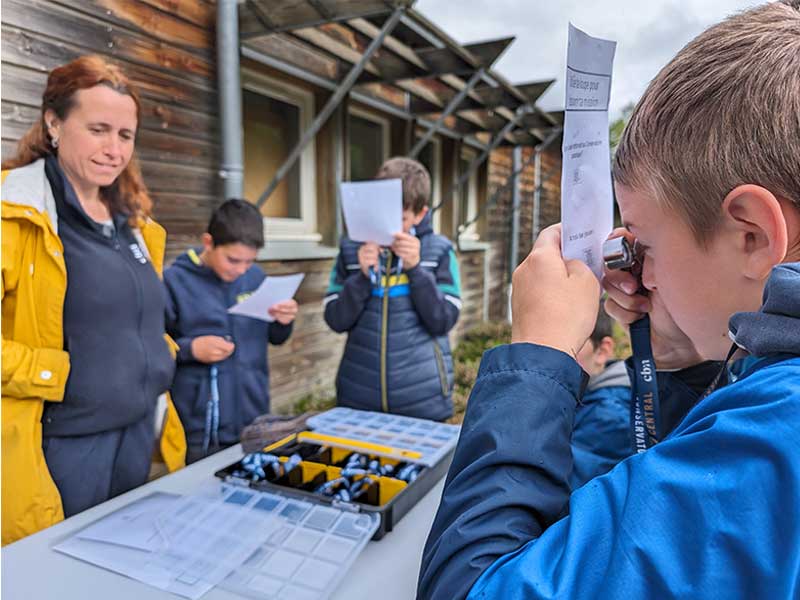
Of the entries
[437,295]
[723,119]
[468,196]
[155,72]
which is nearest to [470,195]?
[468,196]

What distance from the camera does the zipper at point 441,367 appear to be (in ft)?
7.74

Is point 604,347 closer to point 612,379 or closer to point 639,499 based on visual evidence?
point 612,379

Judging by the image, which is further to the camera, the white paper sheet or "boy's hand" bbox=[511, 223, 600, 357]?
the white paper sheet

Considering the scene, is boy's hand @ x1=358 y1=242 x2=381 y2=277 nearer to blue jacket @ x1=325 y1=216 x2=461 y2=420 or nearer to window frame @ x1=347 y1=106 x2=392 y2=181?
blue jacket @ x1=325 y1=216 x2=461 y2=420

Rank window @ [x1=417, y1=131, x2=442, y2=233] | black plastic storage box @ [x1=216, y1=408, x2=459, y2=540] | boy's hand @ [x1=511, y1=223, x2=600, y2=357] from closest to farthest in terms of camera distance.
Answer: boy's hand @ [x1=511, y1=223, x2=600, y2=357] < black plastic storage box @ [x1=216, y1=408, x2=459, y2=540] < window @ [x1=417, y1=131, x2=442, y2=233]

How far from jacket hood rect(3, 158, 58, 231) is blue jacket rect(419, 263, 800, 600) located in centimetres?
135

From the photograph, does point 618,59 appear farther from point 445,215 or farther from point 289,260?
point 445,215

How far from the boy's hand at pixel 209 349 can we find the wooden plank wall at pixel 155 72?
1.01 meters

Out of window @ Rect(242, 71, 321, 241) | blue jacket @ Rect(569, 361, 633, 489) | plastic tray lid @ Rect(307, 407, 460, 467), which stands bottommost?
plastic tray lid @ Rect(307, 407, 460, 467)

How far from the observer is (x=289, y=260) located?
Answer: 3695 millimetres

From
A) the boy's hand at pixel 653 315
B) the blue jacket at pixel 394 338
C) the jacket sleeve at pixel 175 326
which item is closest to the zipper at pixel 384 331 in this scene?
the blue jacket at pixel 394 338

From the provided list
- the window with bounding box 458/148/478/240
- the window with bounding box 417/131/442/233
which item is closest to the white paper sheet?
the window with bounding box 417/131/442/233

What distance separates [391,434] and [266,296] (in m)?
0.71

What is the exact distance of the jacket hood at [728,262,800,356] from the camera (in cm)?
43
